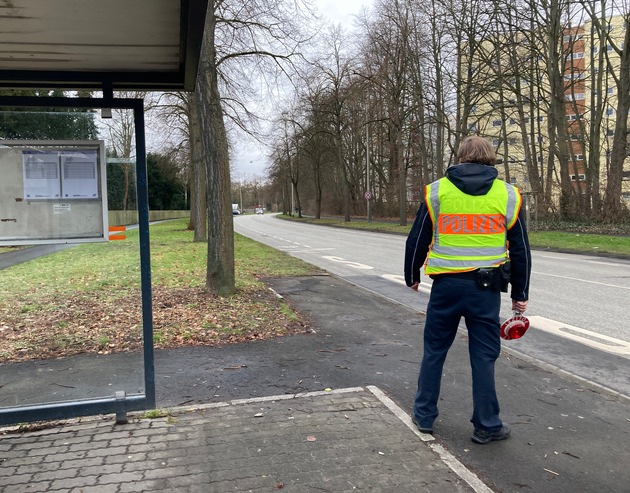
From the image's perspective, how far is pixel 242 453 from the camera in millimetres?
3295

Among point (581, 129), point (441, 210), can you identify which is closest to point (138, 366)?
point (441, 210)

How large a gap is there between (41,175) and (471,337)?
330 centimetres

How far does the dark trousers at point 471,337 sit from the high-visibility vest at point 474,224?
0.48 ft

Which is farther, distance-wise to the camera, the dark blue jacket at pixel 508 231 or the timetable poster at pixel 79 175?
the timetable poster at pixel 79 175

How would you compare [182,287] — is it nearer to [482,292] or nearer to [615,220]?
[482,292]

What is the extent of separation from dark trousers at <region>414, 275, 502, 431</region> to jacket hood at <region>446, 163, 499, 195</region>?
595 millimetres

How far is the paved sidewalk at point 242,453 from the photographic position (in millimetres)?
2936

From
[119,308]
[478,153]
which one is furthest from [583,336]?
[119,308]

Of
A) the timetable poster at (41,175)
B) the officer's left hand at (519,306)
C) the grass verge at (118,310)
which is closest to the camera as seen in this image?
the officer's left hand at (519,306)

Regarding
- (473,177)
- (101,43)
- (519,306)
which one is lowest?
(519,306)

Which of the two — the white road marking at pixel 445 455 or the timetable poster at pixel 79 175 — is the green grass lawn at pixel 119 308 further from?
the white road marking at pixel 445 455

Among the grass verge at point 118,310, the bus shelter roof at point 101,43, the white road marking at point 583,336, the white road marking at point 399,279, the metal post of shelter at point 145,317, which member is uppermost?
the bus shelter roof at point 101,43

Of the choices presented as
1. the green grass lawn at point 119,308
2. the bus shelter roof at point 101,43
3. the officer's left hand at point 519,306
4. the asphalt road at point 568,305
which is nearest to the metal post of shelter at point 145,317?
the bus shelter roof at point 101,43

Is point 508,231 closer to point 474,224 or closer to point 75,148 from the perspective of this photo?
point 474,224
